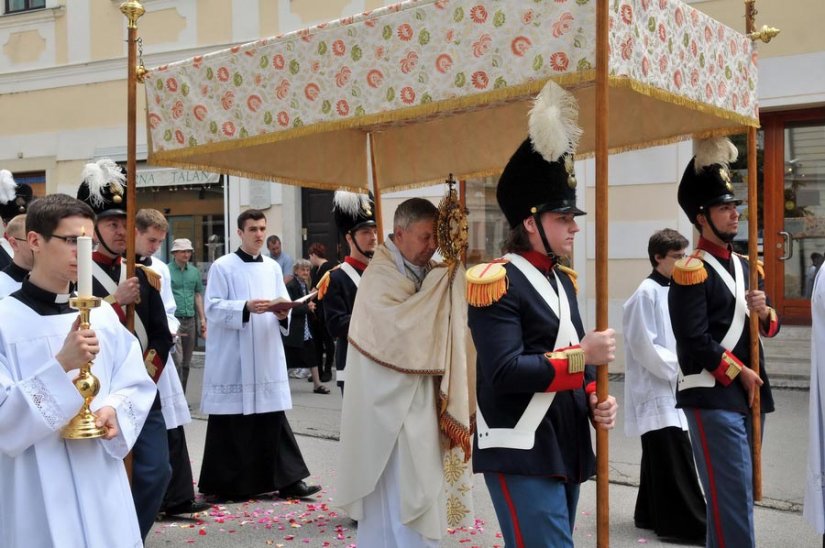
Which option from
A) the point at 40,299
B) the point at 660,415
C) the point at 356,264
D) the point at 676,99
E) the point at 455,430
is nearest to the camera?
the point at 40,299

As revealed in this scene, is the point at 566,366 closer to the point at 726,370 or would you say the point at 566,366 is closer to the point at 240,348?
the point at 726,370

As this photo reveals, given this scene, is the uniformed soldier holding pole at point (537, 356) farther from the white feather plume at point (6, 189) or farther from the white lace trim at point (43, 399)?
the white feather plume at point (6, 189)

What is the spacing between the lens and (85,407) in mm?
3043

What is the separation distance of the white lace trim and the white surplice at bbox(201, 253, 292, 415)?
355cm

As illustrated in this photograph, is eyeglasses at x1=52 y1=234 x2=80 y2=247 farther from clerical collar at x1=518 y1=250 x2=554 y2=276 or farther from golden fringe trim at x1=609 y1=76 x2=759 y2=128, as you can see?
golden fringe trim at x1=609 y1=76 x2=759 y2=128

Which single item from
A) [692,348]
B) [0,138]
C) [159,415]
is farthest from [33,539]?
[0,138]

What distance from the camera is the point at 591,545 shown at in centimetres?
531

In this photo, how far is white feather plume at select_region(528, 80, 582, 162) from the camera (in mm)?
3107

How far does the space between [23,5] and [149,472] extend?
41.4ft

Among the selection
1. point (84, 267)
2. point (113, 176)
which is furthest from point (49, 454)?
point (113, 176)

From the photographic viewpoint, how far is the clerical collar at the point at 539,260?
342cm

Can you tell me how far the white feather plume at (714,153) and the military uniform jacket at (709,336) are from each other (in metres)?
0.38

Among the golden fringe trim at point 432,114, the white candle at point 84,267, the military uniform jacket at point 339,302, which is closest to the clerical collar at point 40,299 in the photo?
the white candle at point 84,267

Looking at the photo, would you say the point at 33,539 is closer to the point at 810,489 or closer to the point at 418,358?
the point at 418,358
